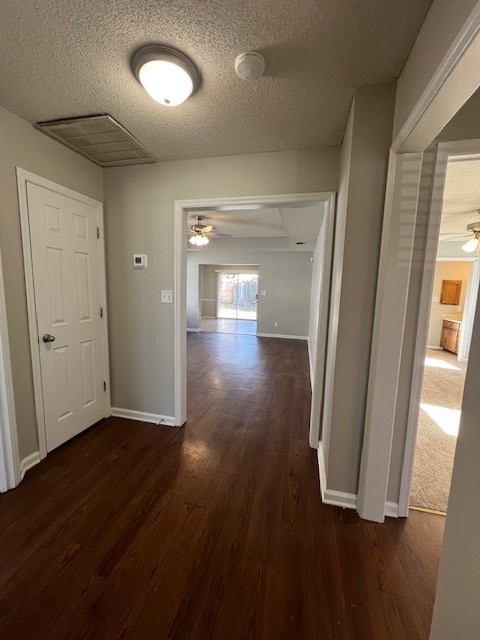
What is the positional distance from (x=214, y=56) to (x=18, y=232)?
1.63 m

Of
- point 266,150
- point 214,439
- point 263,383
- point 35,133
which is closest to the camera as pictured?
point 35,133

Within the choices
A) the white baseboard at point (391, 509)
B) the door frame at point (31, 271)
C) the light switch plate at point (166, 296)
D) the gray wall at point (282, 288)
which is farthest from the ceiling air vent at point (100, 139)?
the gray wall at point (282, 288)

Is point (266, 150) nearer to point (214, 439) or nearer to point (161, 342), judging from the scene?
point (161, 342)

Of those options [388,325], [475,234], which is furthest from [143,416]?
[475,234]

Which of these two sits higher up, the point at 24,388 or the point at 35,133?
the point at 35,133

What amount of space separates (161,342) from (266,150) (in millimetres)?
1885

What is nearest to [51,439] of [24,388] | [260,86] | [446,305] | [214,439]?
[24,388]

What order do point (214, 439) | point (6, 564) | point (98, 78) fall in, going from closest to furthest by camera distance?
point (6, 564), point (98, 78), point (214, 439)

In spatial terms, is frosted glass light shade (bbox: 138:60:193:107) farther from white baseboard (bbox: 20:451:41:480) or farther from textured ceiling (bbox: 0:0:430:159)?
white baseboard (bbox: 20:451:41:480)

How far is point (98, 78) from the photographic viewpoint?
1420mm

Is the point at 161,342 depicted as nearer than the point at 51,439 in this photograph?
No

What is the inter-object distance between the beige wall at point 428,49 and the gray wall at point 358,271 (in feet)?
0.41

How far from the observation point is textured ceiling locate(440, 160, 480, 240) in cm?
224

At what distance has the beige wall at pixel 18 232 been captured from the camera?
170 centimetres
